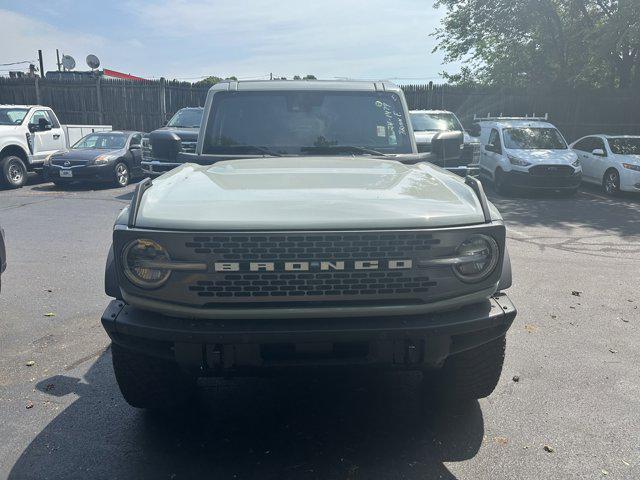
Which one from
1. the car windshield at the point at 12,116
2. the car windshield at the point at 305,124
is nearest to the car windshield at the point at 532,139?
the car windshield at the point at 305,124

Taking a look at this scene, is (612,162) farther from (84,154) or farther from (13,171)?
(13,171)

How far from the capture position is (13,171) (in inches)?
544

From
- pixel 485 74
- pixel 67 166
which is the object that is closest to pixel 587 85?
pixel 485 74

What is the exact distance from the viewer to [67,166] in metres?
13.5

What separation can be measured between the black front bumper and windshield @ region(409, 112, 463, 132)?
12.3 metres

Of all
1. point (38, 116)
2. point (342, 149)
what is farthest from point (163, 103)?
point (342, 149)

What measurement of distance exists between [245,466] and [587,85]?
22206 mm

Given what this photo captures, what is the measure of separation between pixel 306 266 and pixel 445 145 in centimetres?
229

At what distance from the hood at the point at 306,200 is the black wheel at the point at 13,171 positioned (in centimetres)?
1198

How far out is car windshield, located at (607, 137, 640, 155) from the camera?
43.4 ft

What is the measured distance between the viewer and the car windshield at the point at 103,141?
14.6 metres

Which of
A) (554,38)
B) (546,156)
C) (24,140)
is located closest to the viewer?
(546,156)

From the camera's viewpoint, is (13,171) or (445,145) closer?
(445,145)

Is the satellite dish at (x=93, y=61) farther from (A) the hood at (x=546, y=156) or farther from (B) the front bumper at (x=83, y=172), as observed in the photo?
(A) the hood at (x=546, y=156)
